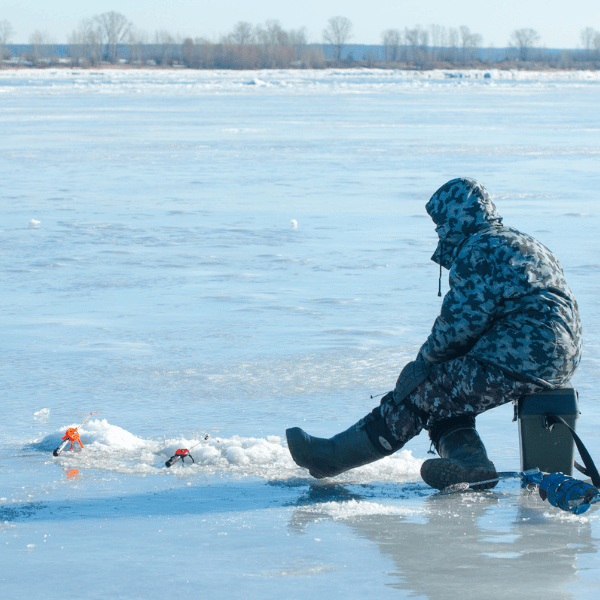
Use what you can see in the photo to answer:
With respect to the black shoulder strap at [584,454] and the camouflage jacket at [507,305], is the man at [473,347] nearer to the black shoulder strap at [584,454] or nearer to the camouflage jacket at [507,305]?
the camouflage jacket at [507,305]

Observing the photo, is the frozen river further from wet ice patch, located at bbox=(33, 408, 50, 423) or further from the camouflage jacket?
the camouflage jacket

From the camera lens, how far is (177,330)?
5070mm

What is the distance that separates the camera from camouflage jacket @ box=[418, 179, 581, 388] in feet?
8.94

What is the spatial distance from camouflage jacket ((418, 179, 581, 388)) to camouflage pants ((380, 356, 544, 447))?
39 mm

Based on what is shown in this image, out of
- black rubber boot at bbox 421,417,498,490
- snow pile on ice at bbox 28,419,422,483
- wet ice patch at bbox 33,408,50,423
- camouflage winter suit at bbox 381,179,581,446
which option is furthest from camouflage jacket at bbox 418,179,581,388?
wet ice patch at bbox 33,408,50,423

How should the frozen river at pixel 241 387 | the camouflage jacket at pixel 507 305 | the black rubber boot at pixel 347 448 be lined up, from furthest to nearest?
the black rubber boot at pixel 347 448 < the camouflage jacket at pixel 507 305 < the frozen river at pixel 241 387

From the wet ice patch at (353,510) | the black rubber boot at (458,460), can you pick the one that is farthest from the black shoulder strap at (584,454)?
the wet ice patch at (353,510)

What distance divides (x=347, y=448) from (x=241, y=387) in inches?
45.5

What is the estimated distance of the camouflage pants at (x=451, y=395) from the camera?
2793 mm

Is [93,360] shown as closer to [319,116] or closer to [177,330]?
[177,330]

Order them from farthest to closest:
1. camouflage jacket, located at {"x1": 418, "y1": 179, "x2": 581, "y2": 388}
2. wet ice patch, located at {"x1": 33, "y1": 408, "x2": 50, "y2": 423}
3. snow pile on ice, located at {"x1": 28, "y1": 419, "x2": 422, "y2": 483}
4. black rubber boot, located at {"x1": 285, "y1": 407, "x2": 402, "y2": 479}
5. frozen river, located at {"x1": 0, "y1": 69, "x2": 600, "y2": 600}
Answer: wet ice patch, located at {"x1": 33, "y1": 408, "x2": 50, "y2": 423} → snow pile on ice, located at {"x1": 28, "y1": 419, "x2": 422, "y2": 483} → black rubber boot, located at {"x1": 285, "y1": 407, "x2": 402, "y2": 479} → camouflage jacket, located at {"x1": 418, "y1": 179, "x2": 581, "y2": 388} → frozen river, located at {"x1": 0, "y1": 69, "x2": 600, "y2": 600}

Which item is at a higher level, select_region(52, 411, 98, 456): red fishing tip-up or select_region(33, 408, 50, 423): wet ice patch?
select_region(52, 411, 98, 456): red fishing tip-up

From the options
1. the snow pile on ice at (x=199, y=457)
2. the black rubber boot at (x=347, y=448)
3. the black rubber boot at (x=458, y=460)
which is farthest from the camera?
the snow pile on ice at (x=199, y=457)

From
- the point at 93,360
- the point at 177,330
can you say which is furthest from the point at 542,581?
the point at 177,330
